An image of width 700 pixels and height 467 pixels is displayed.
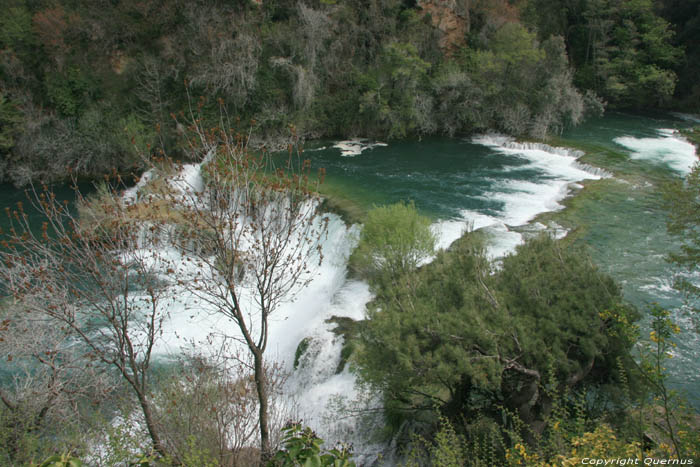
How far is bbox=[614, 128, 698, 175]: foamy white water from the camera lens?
20531mm

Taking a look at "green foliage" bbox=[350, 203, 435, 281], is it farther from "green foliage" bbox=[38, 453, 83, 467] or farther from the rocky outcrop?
the rocky outcrop

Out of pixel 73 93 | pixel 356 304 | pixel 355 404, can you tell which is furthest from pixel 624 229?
pixel 73 93

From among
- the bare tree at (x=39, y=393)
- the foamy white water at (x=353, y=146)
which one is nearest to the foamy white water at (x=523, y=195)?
the foamy white water at (x=353, y=146)

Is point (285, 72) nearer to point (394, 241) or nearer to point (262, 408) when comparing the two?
point (394, 241)

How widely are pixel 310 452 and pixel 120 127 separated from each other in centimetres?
2392

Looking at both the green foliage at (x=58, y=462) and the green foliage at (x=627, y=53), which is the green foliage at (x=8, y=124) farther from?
the green foliage at (x=627, y=53)

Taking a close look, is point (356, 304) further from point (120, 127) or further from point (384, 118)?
point (120, 127)

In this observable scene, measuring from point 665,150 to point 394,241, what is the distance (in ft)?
61.9

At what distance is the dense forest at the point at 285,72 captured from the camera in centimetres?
2378

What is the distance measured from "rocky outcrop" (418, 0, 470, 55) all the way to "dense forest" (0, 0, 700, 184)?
3.4 inches

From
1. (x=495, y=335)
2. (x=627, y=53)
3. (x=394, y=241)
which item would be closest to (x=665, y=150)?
(x=627, y=53)

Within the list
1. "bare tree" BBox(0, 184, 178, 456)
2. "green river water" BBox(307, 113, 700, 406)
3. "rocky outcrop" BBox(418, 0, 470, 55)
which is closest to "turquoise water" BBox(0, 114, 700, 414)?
"green river water" BBox(307, 113, 700, 406)

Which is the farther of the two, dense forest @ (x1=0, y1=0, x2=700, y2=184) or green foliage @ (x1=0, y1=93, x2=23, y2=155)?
dense forest @ (x1=0, y1=0, x2=700, y2=184)

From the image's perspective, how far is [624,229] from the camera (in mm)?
14906
